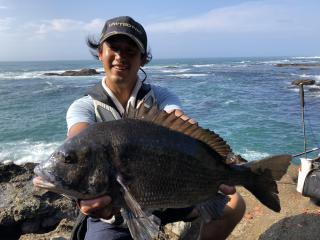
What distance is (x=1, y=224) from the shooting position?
19.1 feet

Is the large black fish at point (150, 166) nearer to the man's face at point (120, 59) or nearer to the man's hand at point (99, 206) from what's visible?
the man's hand at point (99, 206)

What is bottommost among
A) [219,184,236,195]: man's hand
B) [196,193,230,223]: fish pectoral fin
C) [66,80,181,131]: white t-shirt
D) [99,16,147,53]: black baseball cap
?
[196,193,230,223]: fish pectoral fin

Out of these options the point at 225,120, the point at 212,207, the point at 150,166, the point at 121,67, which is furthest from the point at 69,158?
the point at 225,120

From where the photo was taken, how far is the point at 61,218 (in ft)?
19.3

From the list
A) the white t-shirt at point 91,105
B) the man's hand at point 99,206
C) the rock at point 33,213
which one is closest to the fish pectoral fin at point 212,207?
the man's hand at point 99,206

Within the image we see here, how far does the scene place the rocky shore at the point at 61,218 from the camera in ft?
17.4

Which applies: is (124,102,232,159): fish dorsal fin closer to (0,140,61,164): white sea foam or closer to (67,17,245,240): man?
(67,17,245,240): man

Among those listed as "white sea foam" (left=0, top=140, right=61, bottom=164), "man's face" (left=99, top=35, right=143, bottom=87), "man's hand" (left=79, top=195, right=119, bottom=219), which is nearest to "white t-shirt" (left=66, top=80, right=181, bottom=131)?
"man's face" (left=99, top=35, right=143, bottom=87)

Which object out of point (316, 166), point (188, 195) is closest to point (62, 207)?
point (188, 195)

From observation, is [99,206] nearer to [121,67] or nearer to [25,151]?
[121,67]

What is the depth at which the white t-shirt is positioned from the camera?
3809 mm

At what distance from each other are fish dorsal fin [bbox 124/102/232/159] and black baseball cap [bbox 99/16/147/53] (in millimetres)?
1032

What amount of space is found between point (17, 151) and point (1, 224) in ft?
28.7

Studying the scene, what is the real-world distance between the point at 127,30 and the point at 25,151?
37.1 ft
